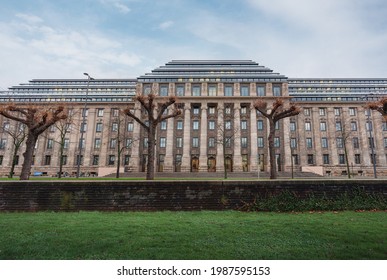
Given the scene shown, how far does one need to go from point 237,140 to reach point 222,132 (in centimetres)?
376

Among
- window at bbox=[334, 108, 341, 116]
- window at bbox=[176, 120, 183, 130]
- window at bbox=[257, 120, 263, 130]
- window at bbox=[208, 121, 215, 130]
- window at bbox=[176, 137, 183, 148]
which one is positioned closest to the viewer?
window at bbox=[176, 137, 183, 148]

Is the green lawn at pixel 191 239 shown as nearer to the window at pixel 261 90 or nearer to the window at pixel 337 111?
the window at pixel 261 90

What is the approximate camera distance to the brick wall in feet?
35.3

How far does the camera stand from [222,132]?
4597 centimetres

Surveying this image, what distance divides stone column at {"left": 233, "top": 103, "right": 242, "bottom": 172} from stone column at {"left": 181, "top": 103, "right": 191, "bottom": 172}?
933 cm

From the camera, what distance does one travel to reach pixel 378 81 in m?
60.3

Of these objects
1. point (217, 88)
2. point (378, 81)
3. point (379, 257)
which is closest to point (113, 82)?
point (217, 88)

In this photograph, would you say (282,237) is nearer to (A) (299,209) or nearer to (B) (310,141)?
(A) (299,209)

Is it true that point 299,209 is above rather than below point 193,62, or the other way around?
below

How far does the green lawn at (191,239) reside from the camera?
4.86 meters

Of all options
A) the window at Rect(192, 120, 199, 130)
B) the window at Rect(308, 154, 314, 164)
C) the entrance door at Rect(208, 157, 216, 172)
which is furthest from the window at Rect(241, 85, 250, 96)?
the window at Rect(308, 154, 314, 164)

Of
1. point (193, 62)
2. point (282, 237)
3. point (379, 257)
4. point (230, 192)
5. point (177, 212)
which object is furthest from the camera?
point (193, 62)

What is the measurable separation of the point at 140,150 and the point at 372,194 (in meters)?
41.9

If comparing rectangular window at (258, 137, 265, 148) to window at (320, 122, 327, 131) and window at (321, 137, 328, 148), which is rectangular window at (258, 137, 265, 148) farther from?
window at (320, 122, 327, 131)
